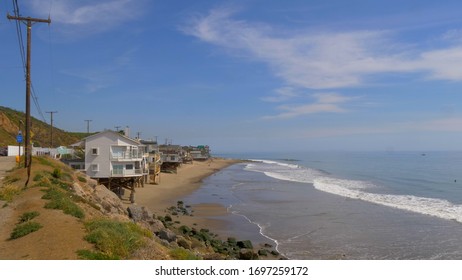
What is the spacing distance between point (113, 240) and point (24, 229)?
155 inches

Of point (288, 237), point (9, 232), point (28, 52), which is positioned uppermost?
point (28, 52)

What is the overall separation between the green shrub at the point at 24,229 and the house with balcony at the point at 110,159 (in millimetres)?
24038

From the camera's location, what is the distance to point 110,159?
3972 centimetres

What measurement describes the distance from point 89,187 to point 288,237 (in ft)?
49.7

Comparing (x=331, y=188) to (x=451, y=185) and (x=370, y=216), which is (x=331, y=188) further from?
(x=370, y=216)

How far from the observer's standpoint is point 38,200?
1950 cm

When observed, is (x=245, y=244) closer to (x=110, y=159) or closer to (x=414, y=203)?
(x=110, y=159)

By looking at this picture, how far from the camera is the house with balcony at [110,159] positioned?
130 ft

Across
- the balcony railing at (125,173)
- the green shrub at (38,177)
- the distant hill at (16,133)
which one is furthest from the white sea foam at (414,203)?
the distant hill at (16,133)

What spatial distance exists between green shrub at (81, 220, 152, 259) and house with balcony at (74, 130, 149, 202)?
25.2 metres

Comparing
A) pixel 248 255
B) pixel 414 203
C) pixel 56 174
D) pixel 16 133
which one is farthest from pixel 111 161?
pixel 16 133

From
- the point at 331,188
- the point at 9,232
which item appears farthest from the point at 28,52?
the point at 331,188

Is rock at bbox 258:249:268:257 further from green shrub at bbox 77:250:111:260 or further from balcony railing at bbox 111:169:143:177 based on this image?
balcony railing at bbox 111:169:143:177
